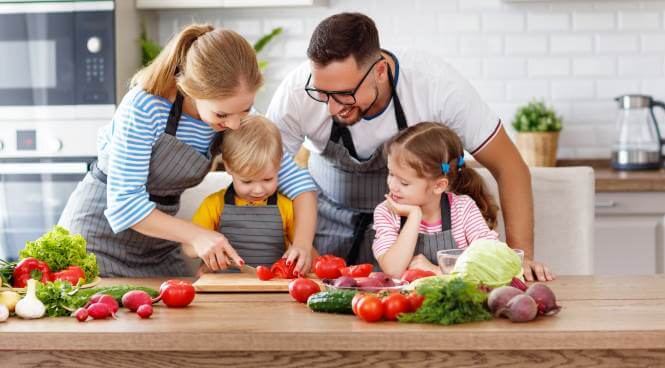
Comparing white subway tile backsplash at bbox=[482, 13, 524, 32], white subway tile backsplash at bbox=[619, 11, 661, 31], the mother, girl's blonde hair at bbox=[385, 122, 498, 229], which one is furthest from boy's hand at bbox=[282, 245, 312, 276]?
white subway tile backsplash at bbox=[619, 11, 661, 31]

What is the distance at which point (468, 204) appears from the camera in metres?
2.65

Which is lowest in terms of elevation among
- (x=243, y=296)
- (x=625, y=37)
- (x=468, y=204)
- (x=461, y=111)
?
(x=243, y=296)

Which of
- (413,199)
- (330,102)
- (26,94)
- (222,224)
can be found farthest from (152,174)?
(26,94)

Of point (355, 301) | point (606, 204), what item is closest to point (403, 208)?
point (355, 301)

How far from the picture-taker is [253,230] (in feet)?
8.82

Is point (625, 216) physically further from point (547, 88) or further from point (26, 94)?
point (26, 94)

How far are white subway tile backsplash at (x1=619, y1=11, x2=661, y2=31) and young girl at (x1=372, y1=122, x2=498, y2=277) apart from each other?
225 centimetres

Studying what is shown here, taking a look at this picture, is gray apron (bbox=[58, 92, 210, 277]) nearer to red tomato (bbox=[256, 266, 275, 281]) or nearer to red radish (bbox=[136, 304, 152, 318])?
red tomato (bbox=[256, 266, 275, 281])

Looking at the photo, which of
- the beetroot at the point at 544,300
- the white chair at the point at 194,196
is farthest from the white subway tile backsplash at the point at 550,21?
the beetroot at the point at 544,300

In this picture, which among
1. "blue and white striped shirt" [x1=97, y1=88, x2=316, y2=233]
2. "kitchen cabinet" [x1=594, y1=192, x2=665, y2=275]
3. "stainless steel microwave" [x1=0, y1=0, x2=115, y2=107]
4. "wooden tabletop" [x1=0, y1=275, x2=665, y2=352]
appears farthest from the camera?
"stainless steel microwave" [x1=0, y1=0, x2=115, y2=107]

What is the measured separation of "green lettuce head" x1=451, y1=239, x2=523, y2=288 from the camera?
1825 mm

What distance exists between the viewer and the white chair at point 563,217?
2.94 metres

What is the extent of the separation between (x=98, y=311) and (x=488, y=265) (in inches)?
31.0

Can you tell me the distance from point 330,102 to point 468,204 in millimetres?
506
